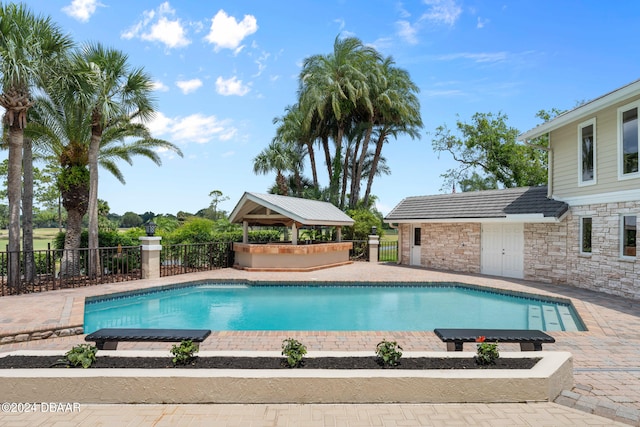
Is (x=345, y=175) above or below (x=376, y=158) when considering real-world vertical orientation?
below

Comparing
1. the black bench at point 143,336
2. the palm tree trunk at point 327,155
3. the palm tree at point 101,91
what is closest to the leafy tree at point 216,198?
the palm tree trunk at point 327,155

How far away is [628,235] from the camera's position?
1041 cm

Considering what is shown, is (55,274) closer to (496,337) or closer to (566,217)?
(496,337)

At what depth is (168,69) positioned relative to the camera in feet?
42.6

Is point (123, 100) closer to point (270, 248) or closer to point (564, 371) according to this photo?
point (270, 248)

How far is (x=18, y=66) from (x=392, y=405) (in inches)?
504

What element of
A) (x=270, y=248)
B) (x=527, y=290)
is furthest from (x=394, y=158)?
(x=527, y=290)

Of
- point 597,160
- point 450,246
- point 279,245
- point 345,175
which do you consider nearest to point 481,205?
point 450,246

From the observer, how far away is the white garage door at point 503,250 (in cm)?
1423

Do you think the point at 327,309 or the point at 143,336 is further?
the point at 327,309

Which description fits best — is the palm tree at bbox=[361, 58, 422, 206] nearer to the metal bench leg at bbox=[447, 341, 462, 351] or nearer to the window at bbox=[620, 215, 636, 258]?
the window at bbox=[620, 215, 636, 258]

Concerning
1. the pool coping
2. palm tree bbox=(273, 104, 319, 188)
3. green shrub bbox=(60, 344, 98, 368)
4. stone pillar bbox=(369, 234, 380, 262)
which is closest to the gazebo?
stone pillar bbox=(369, 234, 380, 262)

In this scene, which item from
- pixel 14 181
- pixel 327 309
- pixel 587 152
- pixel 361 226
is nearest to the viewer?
pixel 327 309

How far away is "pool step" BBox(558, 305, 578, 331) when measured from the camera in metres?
8.08
